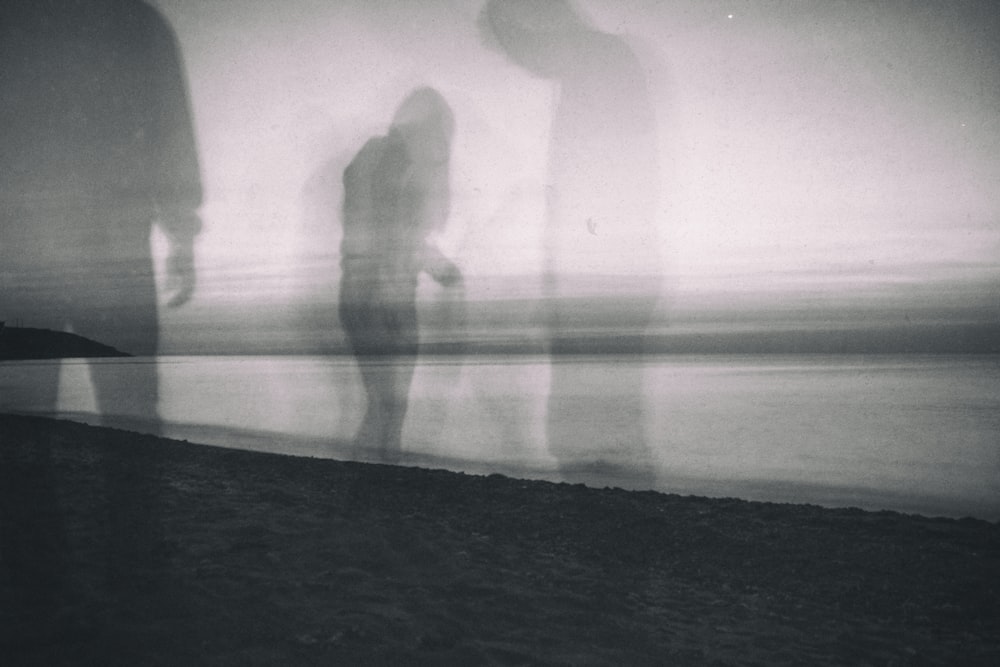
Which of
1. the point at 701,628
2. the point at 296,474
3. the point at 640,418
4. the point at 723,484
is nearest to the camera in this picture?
the point at 701,628

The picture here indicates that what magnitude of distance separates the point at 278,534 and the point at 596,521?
2693mm

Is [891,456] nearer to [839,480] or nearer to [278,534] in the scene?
[839,480]

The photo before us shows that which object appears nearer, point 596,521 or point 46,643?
point 46,643

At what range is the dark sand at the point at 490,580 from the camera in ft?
10.4

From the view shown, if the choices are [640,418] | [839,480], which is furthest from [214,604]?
[640,418]

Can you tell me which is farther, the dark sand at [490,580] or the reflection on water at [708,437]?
the reflection on water at [708,437]

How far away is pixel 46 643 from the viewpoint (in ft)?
9.45

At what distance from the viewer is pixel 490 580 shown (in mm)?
4195

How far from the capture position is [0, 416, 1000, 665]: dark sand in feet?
10.4

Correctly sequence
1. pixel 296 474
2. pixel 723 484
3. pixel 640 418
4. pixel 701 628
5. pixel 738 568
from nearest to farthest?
pixel 701 628, pixel 738 568, pixel 296 474, pixel 723 484, pixel 640 418

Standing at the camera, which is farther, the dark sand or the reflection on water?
the reflection on water

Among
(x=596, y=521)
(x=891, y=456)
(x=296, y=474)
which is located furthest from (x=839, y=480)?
(x=296, y=474)

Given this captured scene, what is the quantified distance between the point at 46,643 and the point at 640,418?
21001 mm

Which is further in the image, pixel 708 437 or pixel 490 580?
pixel 708 437
